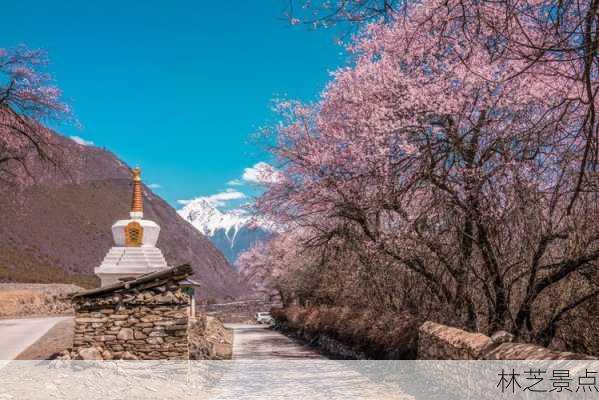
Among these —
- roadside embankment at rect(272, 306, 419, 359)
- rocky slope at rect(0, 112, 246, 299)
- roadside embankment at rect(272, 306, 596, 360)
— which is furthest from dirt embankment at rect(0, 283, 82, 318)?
roadside embankment at rect(272, 306, 596, 360)

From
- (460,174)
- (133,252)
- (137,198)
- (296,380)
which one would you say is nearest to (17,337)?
(133,252)

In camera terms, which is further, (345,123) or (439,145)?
(345,123)

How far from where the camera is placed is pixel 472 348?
910cm

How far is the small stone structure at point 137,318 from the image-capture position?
11320 millimetres

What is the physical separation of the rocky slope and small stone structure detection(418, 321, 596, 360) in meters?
39.5

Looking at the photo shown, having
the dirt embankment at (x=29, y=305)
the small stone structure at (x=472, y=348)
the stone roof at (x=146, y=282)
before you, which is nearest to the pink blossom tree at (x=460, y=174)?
the small stone structure at (x=472, y=348)

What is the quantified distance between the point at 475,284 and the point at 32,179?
14.1 metres

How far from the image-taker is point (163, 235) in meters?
158

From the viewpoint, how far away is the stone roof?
11.4 meters

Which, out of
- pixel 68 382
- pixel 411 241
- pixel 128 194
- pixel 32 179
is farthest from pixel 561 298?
pixel 128 194

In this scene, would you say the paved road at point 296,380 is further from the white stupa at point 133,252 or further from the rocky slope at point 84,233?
the rocky slope at point 84,233

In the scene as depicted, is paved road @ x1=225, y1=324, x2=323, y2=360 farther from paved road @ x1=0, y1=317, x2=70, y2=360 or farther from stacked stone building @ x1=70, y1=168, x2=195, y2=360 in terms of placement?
stacked stone building @ x1=70, y1=168, x2=195, y2=360

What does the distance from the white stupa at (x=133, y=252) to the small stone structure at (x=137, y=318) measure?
962 cm

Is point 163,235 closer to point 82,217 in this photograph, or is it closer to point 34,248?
point 82,217
